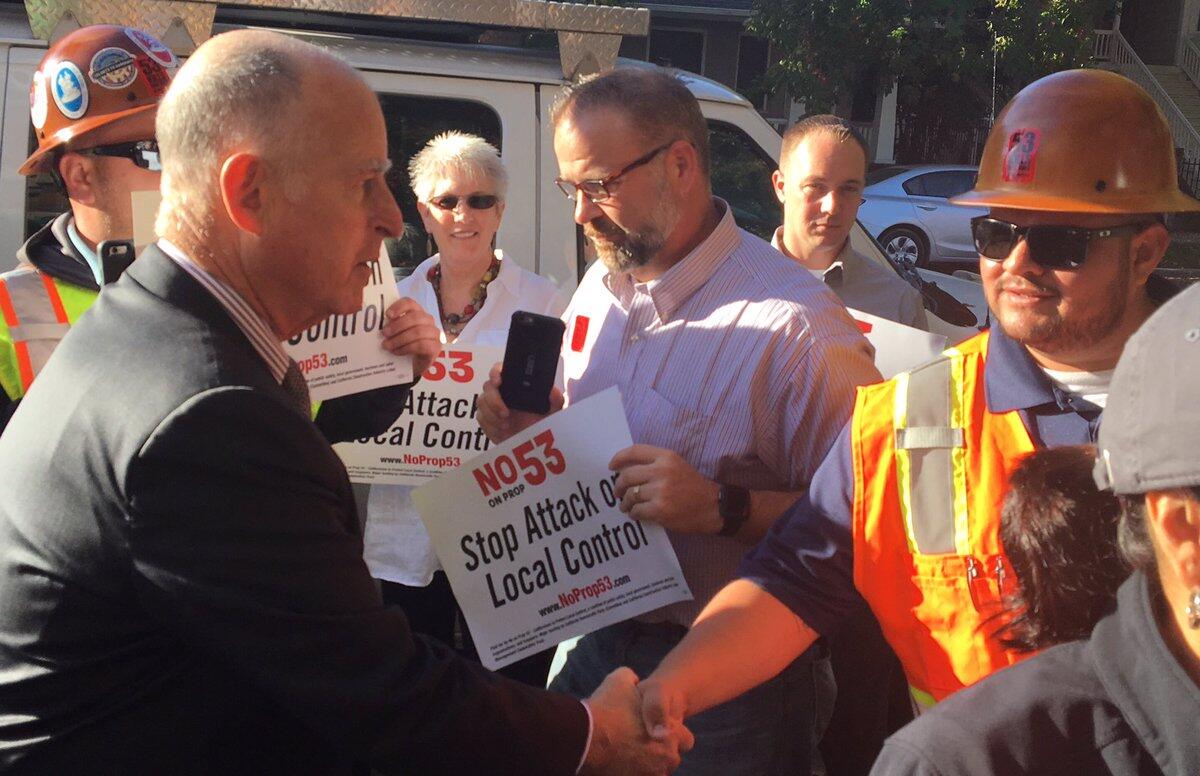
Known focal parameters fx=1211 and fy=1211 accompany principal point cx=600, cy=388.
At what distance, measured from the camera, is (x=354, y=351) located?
10.1 feet

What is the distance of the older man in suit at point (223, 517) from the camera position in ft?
5.47

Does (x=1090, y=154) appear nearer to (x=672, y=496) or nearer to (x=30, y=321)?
(x=672, y=496)

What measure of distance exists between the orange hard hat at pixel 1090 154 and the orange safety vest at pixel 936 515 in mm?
323

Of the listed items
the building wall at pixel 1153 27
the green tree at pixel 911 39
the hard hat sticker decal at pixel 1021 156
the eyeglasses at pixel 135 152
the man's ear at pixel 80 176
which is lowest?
the man's ear at pixel 80 176

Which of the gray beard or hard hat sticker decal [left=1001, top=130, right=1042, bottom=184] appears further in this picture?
the gray beard

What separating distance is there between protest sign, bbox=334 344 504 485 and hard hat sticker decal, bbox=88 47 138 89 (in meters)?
1.47

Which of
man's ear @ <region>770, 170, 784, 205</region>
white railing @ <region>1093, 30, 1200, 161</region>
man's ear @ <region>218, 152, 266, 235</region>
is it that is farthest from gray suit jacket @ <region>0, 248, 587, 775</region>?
white railing @ <region>1093, 30, 1200, 161</region>

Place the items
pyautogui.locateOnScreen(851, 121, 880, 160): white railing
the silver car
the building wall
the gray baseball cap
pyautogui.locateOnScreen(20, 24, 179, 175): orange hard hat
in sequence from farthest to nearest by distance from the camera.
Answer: the building wall → pyautogui.locateOnScreen(851, 121, 880, 160): white railing → the silver car → pyautogui.locateOnScreen(20, 24, 179, 175): orange hard hat → the gray baseball cap

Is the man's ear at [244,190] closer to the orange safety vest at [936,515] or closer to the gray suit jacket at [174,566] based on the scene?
the gray suit jacket at [174,566]

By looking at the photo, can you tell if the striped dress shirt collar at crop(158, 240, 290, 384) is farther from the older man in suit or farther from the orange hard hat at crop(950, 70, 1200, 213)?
the orange hard hat at crop(950, 70, 1200, 213)

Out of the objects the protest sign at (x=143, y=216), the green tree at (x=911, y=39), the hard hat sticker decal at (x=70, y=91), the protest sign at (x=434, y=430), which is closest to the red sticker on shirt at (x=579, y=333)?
the protest sign at (x=434, y=430)

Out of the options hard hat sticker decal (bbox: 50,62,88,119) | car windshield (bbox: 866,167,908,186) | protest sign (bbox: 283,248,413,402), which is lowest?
car windshield (bbox: 866,167,908,186)

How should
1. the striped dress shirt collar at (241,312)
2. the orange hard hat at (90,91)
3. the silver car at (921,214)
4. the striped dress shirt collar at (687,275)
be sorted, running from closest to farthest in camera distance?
the striped dress shirt collar at (241,312) → the orange hard hat at (90,91) → the striped dress shirt collar at (687,275) → the silver car at (921,214)

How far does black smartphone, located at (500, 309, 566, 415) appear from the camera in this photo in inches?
116
